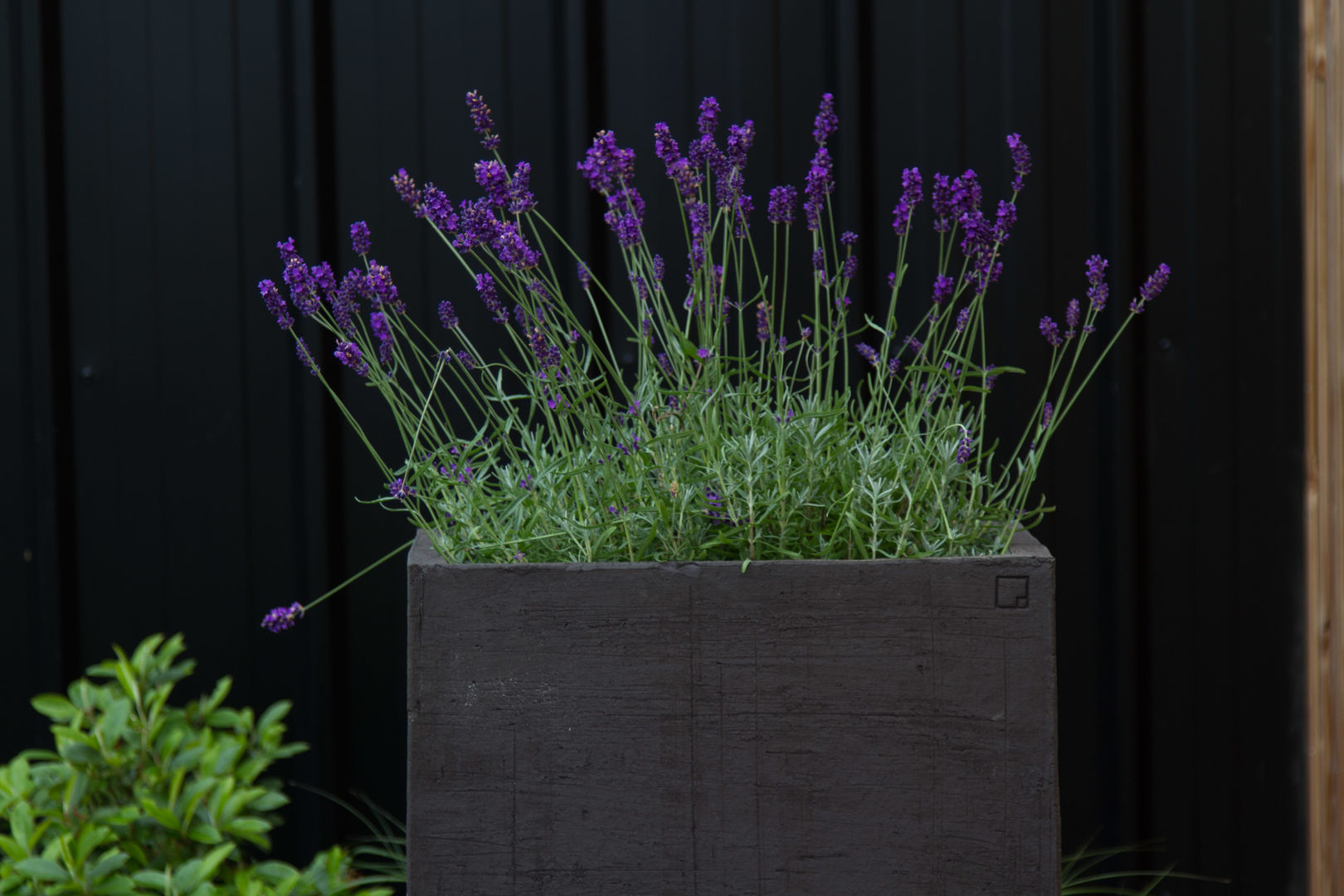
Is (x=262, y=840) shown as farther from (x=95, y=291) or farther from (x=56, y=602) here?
(x=95, y=291)

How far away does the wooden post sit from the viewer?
1819 millimetres

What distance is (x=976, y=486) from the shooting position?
42.7 inches

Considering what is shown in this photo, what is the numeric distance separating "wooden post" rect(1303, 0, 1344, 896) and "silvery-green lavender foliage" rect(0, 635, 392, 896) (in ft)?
5.61

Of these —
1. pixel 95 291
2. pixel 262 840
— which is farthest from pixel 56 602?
pixel 262 840

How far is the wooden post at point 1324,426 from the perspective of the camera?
1.82 meters

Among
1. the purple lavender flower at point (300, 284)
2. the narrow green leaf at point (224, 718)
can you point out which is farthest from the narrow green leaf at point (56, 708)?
the purple lavender flower at point (300, 284)

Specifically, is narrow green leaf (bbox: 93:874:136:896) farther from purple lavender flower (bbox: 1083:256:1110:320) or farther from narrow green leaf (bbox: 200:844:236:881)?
purple lavender flower (bbox: 1083:256:1110:320)

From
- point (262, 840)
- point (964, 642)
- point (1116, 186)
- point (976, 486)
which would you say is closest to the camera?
point (964, 642)

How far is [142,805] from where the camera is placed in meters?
1.54

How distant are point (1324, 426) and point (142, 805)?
2156 millimetres

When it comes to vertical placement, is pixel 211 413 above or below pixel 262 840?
above

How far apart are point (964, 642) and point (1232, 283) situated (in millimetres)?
1370

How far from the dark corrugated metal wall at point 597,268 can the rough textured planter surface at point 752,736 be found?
1.06 m

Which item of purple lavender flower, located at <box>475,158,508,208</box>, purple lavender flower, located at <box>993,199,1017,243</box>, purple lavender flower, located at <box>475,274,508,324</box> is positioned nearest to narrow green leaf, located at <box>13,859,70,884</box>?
purple lavender flower, located at <box>475,274,508,324</box>
